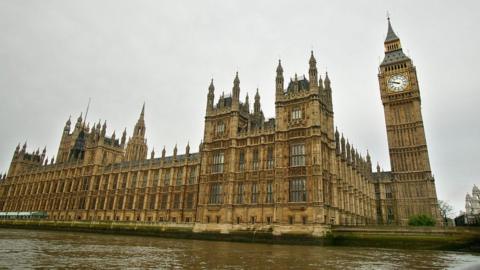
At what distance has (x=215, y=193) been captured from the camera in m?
52.6

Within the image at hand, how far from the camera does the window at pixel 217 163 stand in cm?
5394

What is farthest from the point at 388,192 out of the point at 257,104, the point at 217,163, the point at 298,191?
the point at 217,163

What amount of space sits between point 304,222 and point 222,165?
17833 millimetres

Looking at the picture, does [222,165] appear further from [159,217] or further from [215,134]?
[159,217]

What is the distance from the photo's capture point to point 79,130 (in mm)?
112438

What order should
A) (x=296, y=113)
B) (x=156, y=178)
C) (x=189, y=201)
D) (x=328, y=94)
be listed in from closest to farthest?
1. (x=296, y=113)
2. (x=328, y=94)
3. (x=189, y=201)
4. (x=156, y=178)

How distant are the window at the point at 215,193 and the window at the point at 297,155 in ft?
44.5

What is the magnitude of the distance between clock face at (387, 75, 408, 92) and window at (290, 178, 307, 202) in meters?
59.5

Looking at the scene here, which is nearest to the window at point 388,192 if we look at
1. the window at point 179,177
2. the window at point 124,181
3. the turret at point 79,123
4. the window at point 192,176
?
the window at point 192,176

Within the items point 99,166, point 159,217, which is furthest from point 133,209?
point 99,166

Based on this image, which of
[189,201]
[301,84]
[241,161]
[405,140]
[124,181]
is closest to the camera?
[301,84]

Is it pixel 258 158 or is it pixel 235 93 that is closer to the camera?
pixel 258 158

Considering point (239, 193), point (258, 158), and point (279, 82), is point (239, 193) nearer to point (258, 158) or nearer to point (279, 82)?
point (258, 158)

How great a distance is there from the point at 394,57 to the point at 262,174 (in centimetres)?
6995
